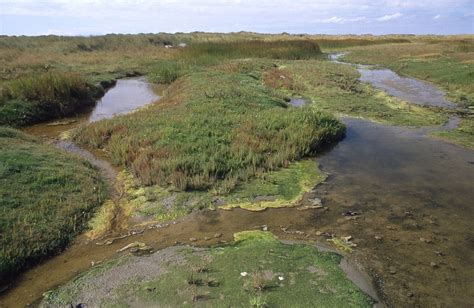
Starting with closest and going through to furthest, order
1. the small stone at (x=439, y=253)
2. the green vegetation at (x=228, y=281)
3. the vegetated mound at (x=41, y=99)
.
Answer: the green vegetation at (x=228, y=281) → the small stone at (x=439, y=253) → the vegetated mound at (x=41, y=99)

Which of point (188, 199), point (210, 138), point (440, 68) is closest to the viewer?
point (188, 199)

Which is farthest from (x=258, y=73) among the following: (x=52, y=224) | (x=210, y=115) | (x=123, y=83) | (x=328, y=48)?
(x=328, y=48)

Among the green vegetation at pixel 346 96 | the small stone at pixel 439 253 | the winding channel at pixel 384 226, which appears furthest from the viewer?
the green vegetation at pixel 346 96

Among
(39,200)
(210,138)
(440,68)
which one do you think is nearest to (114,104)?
(210,138)

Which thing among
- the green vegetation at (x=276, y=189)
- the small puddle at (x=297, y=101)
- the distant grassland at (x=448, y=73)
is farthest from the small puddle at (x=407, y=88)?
the green vegetation at (x=276, y=189)

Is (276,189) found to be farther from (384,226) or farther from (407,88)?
(407,88)

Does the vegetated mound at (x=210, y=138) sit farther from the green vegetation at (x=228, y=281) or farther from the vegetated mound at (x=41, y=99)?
the vegetated mound at (x=41, y=99)
